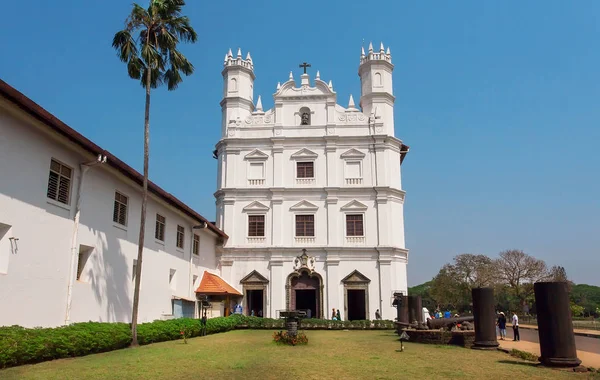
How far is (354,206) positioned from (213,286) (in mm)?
11209

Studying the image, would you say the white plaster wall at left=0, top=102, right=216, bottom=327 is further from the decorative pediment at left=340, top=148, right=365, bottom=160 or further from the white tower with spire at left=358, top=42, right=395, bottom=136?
the white tower with spire at left=358, top=42, right=395, bottom=136

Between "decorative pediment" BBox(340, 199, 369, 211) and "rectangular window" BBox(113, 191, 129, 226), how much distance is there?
56.9ft

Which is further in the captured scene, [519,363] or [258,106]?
[258,106]

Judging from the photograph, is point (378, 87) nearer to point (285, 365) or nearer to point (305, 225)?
point (305, 225)

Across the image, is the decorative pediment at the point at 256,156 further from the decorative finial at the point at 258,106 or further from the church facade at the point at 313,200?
the decorative finial at the point at 258,106

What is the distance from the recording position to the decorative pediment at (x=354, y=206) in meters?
34.5

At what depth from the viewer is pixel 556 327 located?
11453 mm

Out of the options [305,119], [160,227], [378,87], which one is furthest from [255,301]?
[378,87]

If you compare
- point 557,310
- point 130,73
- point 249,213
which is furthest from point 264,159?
point 557,310

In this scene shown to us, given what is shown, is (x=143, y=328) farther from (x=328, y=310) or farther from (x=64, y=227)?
(x=328, y=310)

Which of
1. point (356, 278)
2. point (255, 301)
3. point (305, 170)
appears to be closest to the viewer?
point (356, 278)

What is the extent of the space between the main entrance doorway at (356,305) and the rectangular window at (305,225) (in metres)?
4.86

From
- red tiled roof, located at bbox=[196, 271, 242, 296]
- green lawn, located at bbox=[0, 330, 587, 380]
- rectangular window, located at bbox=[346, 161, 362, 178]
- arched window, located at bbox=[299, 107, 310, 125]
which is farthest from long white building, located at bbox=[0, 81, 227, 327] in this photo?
arched window, located at bbox=[299, 107, 310, 125]

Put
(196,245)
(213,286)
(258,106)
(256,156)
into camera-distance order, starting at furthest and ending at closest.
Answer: (258,106)
(256,156)
(196,245)
(213,286)
